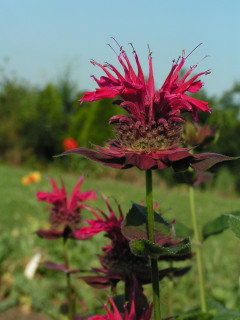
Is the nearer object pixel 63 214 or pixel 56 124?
pixel 63 214

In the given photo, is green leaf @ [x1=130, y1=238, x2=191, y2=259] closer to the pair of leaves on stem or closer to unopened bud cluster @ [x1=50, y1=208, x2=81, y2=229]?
the pair of leaves on stem

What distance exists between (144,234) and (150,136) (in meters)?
0.16

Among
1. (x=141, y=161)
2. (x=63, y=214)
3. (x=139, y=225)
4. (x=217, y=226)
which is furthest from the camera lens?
(x=63, y=214)

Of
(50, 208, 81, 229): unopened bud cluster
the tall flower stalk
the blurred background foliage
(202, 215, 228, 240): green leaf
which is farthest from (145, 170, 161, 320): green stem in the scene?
the blurred background foliage

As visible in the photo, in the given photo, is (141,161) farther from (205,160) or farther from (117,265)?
(117,265)

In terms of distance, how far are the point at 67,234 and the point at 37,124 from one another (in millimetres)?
9522

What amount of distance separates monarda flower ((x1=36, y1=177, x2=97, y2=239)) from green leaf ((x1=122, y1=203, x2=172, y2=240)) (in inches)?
19.3

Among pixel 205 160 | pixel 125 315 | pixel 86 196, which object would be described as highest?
pixel 205 160

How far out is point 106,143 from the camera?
32.5 inches

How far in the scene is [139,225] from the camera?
834 millimetres

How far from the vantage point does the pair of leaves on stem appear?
0.75 meters

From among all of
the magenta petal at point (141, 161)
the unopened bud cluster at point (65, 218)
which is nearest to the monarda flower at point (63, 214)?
the unopened bud cluster at point (65, 218)

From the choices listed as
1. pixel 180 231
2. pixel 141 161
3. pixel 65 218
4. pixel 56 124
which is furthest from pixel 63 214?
pixel 56 124

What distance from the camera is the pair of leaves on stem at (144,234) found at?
752 millimetres
